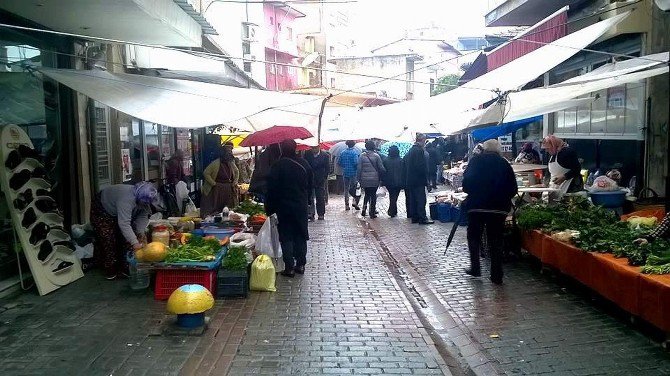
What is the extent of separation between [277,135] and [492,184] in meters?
4.04

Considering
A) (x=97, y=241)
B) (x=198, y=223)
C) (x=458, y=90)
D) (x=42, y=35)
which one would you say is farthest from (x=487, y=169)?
(x=42, y=35)

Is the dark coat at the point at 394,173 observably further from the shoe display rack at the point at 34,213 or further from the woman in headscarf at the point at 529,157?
the shoe display rack at the point at 34,213

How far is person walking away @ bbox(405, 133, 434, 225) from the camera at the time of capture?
1360 cm

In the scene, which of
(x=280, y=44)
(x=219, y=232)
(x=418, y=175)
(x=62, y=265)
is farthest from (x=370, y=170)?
(x=280, y=44)

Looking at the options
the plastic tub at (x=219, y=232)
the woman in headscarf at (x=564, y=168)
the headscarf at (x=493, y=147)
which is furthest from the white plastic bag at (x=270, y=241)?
the woman in headscarf at (x=564, y=168)

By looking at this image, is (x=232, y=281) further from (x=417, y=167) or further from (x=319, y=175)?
(x=319, y=175)

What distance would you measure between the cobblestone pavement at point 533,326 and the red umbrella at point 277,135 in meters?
2.77

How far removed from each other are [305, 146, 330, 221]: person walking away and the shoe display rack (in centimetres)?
760

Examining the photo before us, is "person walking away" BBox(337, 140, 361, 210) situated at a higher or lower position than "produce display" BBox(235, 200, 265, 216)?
A: higher

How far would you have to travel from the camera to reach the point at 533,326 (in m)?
6.06

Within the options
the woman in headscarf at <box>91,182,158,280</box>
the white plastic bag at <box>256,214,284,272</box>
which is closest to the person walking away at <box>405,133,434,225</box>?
the white plastic bag at <box>256,214,284,272</box>

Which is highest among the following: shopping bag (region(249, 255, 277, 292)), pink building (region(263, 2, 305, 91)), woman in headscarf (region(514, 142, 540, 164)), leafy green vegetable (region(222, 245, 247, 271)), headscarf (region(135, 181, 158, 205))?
pink building (region(263, 2, 305, 91))

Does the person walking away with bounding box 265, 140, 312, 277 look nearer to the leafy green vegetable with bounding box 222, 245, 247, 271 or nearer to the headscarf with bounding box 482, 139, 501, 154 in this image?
the leafy green vegetable with bounding box 222, 245, 247, 271

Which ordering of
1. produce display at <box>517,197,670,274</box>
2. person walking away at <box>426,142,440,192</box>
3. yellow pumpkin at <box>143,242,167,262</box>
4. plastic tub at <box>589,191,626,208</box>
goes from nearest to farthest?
produce display at <box>517,197,670,274</box> → yellow pumpkin at <box>143,242,167,262</box> → plastic tub at <box>589,191,626,208</box> → person walking away at <box>426,142,440,192</box>
